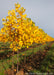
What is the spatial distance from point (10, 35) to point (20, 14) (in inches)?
78.7

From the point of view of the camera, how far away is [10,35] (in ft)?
29.4

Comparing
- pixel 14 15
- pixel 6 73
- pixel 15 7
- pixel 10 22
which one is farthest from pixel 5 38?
pixel 6 73

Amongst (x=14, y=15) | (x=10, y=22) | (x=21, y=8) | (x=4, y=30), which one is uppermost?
(x=21, y=8)

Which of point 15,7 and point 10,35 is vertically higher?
point 15,7

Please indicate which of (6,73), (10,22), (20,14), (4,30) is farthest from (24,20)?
(6,73)

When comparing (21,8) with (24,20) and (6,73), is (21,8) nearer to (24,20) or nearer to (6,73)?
(24,20)

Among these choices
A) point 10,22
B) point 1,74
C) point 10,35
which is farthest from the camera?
point 1,74

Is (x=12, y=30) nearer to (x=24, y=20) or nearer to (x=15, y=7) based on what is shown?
(x=24, y=20)

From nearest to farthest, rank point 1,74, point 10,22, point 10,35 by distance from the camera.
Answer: point 10,22
point 10,35
point 1,74

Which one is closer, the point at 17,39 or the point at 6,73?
the point at 17,39

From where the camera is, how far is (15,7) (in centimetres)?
901

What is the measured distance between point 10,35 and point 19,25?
1179 millimetres

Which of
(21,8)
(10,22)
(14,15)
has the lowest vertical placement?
(10,22)

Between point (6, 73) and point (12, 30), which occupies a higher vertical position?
point (12, 30)
